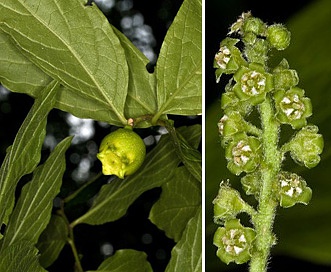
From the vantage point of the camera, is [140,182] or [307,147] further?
[140,182]

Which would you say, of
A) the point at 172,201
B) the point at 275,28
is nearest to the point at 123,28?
the point at 172,201

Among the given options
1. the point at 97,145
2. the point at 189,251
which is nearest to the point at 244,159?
the point at 189,251

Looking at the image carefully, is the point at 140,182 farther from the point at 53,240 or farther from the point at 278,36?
the point at 278,36

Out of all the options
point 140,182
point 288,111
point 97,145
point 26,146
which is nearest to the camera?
point 288,111

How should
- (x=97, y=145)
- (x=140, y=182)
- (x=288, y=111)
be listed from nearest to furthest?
1. (x=288, y=111)
2. (x=140, y=182)
3. (x=97, y=145)

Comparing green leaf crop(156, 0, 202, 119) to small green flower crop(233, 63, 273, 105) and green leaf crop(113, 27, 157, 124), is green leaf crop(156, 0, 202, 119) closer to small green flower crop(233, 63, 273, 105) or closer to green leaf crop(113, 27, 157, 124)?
green leaf crop(113, 27, 157, 124)

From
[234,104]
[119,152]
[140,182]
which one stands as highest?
[234,104]

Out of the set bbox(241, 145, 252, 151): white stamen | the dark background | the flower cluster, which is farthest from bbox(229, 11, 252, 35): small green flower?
the dark background
